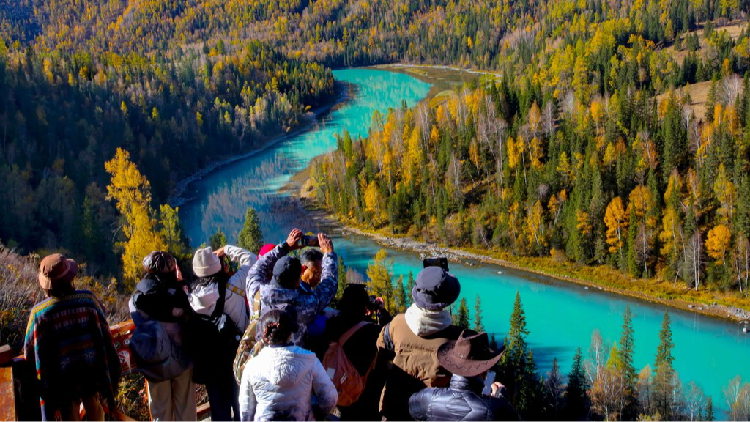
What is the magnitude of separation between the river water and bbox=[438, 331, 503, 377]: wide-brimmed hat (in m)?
30.7

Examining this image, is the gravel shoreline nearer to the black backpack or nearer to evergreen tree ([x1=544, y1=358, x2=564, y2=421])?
evergreen tree ([x1=544, y1=358, x2=564, y2=421])

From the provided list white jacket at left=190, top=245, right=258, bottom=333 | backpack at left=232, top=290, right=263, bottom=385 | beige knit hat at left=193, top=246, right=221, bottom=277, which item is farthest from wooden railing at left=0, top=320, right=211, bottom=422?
backpack at left=232, top=290, right=263, bottom=385

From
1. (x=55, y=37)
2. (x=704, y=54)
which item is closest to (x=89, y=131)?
(x=704, y=54)

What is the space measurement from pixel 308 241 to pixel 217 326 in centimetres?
102

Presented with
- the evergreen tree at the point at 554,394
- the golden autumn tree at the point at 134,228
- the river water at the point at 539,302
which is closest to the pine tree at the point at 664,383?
the river water at the point at 539,302

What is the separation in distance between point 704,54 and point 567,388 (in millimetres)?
59630

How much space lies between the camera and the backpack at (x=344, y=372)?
439 cm

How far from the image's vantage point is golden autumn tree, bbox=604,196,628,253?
148 ft

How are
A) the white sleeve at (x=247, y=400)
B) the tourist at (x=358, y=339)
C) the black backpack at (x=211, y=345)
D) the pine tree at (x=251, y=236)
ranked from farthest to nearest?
the pine tree at (x=251, y=236) < the black backpack at (x=211, y=345) < the tourist at (x=358, y=339) < the white sleeve at (x=247, y=400)

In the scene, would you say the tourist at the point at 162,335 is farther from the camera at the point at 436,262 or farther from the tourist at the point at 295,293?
the camera at the point at 436,262

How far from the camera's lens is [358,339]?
4504 millimetres

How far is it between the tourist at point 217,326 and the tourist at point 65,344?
692 millimetres

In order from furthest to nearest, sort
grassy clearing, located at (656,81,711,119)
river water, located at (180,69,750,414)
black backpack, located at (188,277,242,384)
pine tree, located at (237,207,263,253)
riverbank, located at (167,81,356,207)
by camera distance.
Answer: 1. riverbank, located at (167,81,356,207)
2. grassy clearing, located at (656,81,711,119)
3. pine tree, located at (237,207,263,253)
4. river water, located at (180,69,750,414)
5. black backpack, located at (188,277,242,384)

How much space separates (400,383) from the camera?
442 cm
